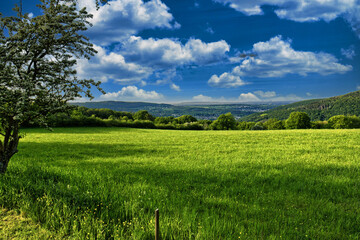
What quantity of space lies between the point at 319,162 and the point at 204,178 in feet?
24.6

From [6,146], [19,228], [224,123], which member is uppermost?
[6,146]

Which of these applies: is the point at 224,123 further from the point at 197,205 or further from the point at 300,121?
the point at 197,205

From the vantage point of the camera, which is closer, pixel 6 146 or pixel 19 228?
pixel 19 228

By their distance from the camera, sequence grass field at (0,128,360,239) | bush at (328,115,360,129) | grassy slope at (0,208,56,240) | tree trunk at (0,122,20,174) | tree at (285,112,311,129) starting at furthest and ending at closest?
1. tree at (285,112,311,129)
2. bush at (328,115,360,129)
3. tree trunk at (0,122,20,174)
4. grassy slope at (0,208,56,240)
5. grass field at (0,128,360,239)

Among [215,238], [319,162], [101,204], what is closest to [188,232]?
[215,238]

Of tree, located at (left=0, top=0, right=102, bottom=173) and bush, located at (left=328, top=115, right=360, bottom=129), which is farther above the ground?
tree, located at (left=0, top=0, right=102, bottom=173)

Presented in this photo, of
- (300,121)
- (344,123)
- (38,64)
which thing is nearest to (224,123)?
(300,121)

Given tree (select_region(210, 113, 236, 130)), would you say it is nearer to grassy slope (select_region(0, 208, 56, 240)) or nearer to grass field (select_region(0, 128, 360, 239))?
grass field (select_region(0, 128, 360, 239))

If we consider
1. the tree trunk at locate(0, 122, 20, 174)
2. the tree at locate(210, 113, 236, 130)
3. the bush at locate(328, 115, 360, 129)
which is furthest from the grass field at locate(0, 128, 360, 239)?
the bush at locate(328, 115, 360, 129)

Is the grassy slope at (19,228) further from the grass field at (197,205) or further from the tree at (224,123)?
the tree at (224,123)

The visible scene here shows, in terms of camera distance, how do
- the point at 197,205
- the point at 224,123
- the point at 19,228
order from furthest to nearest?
the point at 224,123 < the point at 197,205 < the point at 19,228

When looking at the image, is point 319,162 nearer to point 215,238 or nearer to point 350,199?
point 350,199

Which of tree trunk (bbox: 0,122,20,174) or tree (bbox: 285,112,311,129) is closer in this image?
tree trunk (bbox: 0,122,20,174)

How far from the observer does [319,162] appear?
34.4ft
